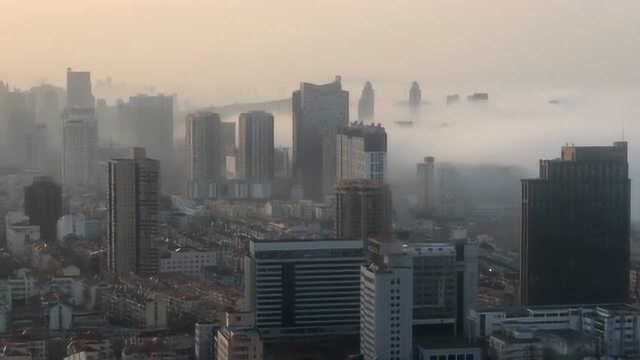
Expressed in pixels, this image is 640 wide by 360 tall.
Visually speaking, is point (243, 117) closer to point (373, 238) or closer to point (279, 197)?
point (279, 197)

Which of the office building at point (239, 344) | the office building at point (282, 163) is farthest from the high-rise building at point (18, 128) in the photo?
the office building at point (239, 344)

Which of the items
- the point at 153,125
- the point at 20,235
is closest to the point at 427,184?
the point at 153,125

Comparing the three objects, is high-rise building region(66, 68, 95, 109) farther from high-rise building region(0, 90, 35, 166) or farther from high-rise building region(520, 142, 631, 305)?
high-rise building region(520, 142, 631, 305)

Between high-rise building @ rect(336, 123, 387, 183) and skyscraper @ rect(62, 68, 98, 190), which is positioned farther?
skyscraper @ rect(62, 68, 98, 190)

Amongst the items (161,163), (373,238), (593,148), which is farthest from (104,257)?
(593,148)

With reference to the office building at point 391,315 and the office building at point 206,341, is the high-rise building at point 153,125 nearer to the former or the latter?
the office building at point 206,341

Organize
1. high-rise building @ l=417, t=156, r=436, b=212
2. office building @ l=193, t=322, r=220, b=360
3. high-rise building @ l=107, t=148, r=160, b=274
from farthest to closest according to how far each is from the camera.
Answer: high-rise building @ l=107, t=148, r=160, b=274 < high-rise building @ l=417, t=156, r=436, b=212 < office building @ l=193, t=322, r=220, b=360

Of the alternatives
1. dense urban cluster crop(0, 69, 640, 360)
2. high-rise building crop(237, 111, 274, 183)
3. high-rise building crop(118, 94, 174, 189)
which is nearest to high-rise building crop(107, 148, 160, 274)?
dense urban cluster crop(0, 69, 640, 360)
